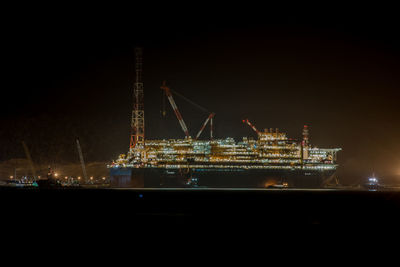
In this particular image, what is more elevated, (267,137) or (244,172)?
(267,137)

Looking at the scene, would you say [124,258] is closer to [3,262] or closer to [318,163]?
[3,262]

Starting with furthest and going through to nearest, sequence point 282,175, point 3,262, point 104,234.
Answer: point 282,175 → point 104,234 → point 3,262

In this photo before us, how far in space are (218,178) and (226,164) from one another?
367cm

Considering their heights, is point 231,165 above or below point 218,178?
above

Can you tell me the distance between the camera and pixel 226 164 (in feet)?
371

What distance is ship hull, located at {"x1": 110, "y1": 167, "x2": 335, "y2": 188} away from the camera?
112312 mm

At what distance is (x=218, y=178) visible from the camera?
4444 inches

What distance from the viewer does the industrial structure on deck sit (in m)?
113

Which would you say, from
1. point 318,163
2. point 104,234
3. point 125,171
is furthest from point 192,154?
point 104,234

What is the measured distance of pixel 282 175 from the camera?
112312mm

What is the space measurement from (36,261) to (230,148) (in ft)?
315

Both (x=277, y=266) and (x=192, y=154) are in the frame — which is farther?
(x=192, y=154)

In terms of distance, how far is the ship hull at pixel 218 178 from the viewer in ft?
368

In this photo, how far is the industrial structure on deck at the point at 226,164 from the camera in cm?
11256
